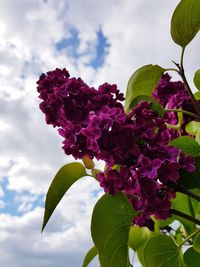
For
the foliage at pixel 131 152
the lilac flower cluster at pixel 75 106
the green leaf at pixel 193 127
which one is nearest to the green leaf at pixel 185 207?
the foliage at pixel 131 152

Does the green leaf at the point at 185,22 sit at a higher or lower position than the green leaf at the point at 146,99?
higher

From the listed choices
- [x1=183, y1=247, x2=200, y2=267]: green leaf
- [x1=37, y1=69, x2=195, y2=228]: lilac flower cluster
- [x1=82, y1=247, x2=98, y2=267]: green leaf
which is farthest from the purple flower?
[x1=82, y1=247, x2=98, y2=267]: green leaf

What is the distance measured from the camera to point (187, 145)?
780 millimetres

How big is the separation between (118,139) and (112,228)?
0.16m

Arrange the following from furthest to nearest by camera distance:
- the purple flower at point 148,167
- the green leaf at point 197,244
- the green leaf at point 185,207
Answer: the green leaf at point 185,207 < the green leaf at point 197,244 < the purple flower at point 148,167

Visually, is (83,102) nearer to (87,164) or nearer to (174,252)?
(87,164)

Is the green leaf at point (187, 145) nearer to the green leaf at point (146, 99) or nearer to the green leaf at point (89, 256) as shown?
the green leaf at point (146, 99)

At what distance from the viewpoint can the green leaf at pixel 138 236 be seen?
0.94 meters

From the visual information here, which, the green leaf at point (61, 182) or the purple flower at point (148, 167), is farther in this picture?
the green leaf at point (61, 182)

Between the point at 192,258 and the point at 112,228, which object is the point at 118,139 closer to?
the point at 112,228

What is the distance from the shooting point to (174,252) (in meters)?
0.84

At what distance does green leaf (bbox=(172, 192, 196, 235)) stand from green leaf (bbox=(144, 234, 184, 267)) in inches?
2.7

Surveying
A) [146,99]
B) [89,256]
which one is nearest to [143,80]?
[146,99]

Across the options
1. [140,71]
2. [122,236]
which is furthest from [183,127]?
[122,236]
